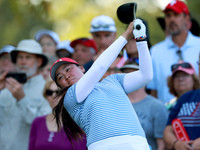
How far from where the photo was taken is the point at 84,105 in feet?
12.0

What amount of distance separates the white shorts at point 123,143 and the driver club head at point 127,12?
1116mm

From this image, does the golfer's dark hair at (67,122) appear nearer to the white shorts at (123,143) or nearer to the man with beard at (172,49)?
the white shorts at (123,143)

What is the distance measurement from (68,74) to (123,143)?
3.19 feet

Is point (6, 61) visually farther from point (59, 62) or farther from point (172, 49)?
point (59, 62)

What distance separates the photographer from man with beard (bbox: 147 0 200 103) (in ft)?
20.5

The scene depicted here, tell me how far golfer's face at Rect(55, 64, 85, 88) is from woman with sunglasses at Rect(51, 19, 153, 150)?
0.54 ft

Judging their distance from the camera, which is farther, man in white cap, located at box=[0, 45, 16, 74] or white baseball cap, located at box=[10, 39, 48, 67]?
man in white cap, located at box=[0, 45, 16, 74]

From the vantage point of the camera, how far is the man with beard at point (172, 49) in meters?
6.26

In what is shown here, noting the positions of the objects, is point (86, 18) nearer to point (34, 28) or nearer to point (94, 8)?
point (94, 8)

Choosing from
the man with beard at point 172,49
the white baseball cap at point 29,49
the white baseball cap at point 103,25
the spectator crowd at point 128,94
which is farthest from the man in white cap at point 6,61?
the man with beard at point 172,49

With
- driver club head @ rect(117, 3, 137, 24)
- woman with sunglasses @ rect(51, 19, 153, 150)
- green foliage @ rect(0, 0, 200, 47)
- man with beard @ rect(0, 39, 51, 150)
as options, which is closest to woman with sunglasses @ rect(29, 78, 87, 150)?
man with beard @ rect(0, 39, 51, 150)

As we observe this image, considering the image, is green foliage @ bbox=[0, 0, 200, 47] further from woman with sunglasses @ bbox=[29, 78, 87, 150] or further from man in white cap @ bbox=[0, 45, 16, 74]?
woman with sunglasses @ bbox=[29, 78, 87, 150]

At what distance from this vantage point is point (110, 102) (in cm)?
355

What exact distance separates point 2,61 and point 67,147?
2982 millimetres
